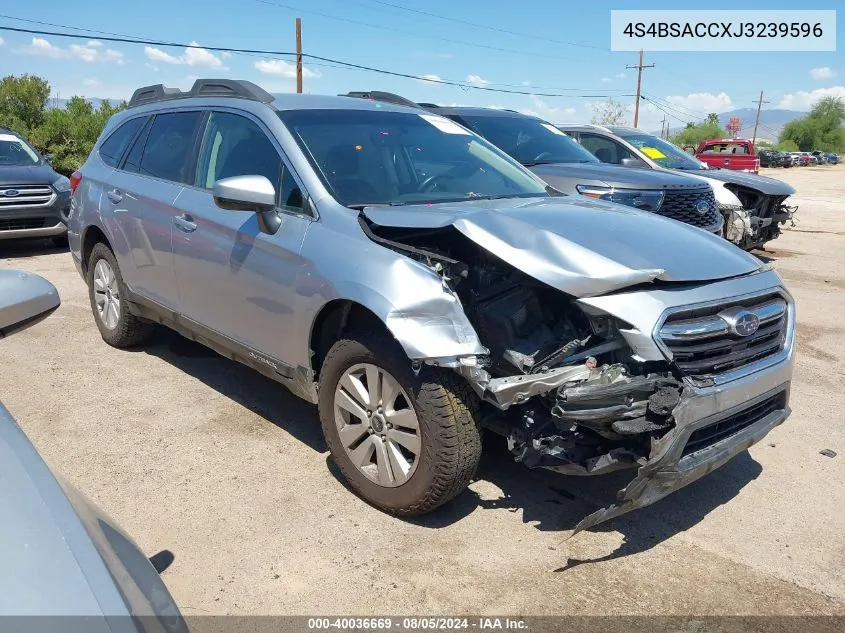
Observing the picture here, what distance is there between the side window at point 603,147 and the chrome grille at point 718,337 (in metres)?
7.55

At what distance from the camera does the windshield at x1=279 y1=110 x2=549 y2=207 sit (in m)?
3.72

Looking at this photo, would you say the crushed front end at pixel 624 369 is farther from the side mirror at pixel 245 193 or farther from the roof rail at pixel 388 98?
the roof rail at pixel 388 98

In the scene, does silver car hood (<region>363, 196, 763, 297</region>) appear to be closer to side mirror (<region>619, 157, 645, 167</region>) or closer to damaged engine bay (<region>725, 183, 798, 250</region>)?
side mirror (<region>619, 157, 645, 167</region>)

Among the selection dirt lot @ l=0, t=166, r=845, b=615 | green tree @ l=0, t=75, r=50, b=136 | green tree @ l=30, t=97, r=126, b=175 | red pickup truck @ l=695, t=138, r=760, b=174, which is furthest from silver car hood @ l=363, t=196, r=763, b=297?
green tree @ l=0, t=75, r=50, b=136

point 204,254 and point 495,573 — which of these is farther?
point 204,254

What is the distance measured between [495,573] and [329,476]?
1129mm

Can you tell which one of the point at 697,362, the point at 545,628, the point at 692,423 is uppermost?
the point at 697,362

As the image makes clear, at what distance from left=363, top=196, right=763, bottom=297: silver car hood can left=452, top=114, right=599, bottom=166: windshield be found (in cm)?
467

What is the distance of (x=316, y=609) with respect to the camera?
2697mm

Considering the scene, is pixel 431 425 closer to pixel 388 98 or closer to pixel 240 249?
pixel 240 249

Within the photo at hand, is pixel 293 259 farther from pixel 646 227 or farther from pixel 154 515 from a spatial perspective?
pixel 646 227

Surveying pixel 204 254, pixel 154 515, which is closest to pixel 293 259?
pixel 204 254

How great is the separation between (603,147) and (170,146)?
7296 mm

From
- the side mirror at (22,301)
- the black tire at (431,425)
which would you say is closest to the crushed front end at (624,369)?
the black tire at (431,425)
